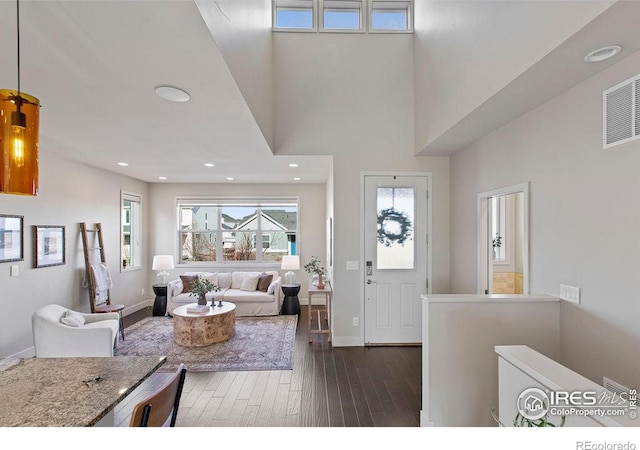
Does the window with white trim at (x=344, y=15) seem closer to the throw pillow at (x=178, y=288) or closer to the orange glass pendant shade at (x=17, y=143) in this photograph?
the orange glass pendant shade at (x=17, y=143)

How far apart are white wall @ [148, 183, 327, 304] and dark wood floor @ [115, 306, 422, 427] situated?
302cm

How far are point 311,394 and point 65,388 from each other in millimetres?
2110

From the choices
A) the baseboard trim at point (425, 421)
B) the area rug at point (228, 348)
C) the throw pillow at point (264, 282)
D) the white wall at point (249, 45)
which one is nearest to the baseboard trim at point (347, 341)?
the area rug at point (228, 348)

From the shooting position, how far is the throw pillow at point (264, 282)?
234 inches

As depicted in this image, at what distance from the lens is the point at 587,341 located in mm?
2102

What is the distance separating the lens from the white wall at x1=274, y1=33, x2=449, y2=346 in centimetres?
421

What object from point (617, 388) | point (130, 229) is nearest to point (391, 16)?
point (617, 388)

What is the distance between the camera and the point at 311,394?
9.77ft

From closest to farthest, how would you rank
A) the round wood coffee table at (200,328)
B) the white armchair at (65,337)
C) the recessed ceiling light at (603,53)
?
the recessed ceiling light at (603,53) → the white armchair at (65,337) → the round wood coffee table at (200,328)

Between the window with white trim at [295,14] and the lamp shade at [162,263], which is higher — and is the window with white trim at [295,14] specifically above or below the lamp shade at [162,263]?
above

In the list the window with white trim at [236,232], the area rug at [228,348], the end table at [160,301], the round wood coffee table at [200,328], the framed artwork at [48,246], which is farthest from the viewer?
the window with white trim at [236,232]

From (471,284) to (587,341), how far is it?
158 cm

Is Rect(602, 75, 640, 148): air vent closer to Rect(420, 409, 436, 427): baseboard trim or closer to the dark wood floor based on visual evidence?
Rect(420, 409, 436, 427): baseboard trim

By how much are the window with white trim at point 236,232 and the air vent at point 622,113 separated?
5392mm
